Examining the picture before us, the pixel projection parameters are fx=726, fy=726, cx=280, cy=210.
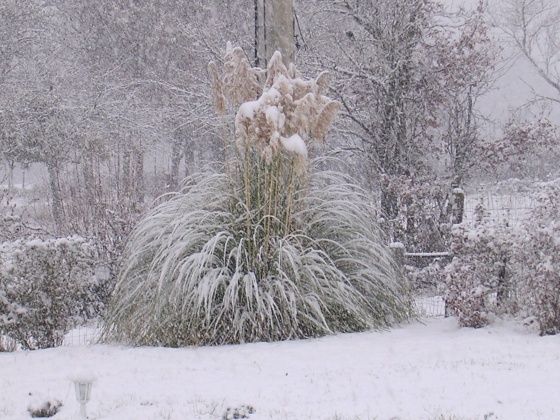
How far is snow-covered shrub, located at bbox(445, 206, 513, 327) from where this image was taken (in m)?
6.21

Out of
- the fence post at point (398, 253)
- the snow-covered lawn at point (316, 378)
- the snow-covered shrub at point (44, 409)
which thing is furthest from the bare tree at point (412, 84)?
the snow-covered shrub at point (44, 409)

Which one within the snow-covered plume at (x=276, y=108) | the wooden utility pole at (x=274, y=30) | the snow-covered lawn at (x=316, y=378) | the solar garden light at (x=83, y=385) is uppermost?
the wooden utility pole at (x=274, y=30)

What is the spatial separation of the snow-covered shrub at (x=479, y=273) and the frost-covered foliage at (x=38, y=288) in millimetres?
3285

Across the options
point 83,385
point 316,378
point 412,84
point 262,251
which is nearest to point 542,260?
point 262,251

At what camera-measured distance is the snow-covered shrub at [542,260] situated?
18.9 ft

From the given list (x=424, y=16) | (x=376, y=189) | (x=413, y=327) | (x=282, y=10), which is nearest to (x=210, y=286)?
(x=413, y=327)

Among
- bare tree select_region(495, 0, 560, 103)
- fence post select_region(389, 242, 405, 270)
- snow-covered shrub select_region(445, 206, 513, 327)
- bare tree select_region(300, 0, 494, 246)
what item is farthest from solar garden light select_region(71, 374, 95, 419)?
bare tree select_region(495, 0, 560, 103)

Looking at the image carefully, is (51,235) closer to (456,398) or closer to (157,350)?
(157,350)

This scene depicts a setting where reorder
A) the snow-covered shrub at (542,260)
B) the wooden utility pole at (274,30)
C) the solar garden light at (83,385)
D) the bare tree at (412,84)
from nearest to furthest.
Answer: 1. the solar garden light at (83,385)
2. the snow-covered shrub at (542,260)
3. the wooden utility pole at (274,30)
4. the bare tree at (412,84)

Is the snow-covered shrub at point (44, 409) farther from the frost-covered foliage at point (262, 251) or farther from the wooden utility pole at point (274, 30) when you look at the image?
the wooden utility pole at point (274, 30)

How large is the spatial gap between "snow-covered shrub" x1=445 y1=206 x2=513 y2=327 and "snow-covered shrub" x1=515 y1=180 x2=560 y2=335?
0.20m

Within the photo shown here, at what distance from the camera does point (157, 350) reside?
217 inches

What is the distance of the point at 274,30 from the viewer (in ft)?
25.1

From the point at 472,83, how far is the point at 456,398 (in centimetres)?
965
